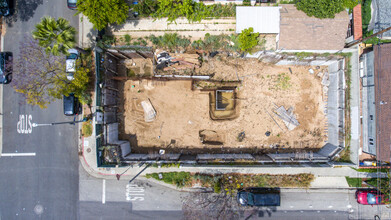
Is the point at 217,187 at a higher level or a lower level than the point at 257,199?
higher

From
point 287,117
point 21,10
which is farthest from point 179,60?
point 21,10

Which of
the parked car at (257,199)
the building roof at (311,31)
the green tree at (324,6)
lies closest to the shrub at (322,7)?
the green tree at (324,6)

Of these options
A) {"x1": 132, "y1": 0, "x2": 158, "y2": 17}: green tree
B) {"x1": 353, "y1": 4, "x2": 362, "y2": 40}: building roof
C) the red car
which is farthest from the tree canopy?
the red car

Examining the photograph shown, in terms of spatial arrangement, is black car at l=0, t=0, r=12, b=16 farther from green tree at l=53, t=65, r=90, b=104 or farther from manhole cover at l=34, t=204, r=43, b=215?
manhole cover at l=34, t=204, r=43, b=215

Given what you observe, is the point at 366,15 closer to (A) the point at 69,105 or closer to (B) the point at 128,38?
(B) the point at 128,38

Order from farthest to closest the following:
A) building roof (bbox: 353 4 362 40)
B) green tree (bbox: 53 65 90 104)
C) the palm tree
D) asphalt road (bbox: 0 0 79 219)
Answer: asphalt road (bbox: 0 0 79 219)
building roof (bbox: 353 4 362 40)
green tree (bbox: 53 65 90 104)
the palm tree
